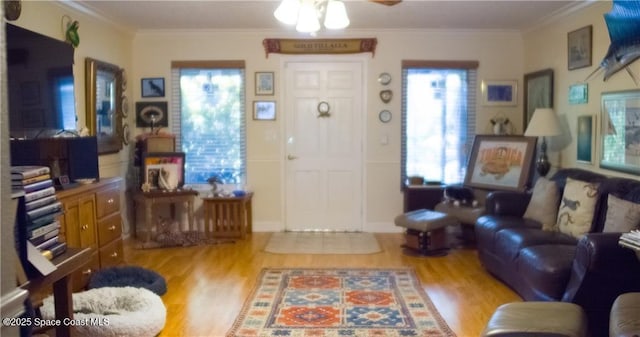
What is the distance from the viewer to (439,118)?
5.93 m

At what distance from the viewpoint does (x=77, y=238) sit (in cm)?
362

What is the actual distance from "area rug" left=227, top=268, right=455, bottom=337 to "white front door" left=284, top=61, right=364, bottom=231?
1682 mm

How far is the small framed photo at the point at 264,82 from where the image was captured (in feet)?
19.4

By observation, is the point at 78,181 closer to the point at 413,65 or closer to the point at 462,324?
the point at 462,324

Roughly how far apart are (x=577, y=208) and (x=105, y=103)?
4.38 meters

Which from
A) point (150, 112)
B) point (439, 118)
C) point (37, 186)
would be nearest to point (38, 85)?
point (37, 186)

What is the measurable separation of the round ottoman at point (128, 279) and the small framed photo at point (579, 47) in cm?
402

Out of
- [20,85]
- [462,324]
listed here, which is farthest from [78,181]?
[462,324]

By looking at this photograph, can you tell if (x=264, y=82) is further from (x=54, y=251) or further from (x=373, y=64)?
(x=54, y=251)

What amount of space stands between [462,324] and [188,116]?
13.1 ft

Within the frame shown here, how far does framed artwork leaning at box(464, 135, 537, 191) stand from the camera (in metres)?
5.14

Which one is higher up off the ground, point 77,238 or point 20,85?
point 20,85

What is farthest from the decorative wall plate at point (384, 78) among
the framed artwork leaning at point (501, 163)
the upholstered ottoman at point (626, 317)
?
the upholstered ottoman at point (626, 317)

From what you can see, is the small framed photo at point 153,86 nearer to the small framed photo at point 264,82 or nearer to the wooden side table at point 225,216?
the small framed photo at point 264,82
